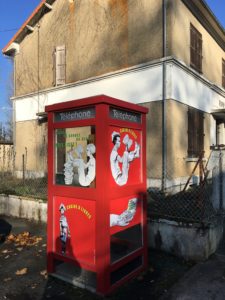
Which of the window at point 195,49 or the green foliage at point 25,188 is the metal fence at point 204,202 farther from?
the window at point 195,49

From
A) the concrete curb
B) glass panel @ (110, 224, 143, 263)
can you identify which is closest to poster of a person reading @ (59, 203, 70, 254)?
glass panel @ (110, 224, 143, 263)

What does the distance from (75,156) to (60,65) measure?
1009 centimetres

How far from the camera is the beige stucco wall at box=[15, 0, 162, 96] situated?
10711 millimetres

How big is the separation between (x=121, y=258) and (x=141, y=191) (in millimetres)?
1003

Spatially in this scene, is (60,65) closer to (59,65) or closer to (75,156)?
(59,65)

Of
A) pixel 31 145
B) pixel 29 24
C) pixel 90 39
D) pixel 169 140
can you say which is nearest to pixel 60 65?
pixel 90 39

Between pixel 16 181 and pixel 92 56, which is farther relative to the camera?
pixel 92 56

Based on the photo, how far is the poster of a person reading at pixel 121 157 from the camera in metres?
4.22

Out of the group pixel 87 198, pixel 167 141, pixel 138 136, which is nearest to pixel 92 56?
pixel 167 141

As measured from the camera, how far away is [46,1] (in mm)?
13859

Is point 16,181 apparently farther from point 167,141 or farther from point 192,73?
point 192,73

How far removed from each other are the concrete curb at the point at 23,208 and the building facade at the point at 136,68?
149 inches

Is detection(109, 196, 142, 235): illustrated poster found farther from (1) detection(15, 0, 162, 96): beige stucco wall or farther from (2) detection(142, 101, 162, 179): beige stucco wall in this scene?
(1) detection(15, 0, 162, 96): beige stucco wall

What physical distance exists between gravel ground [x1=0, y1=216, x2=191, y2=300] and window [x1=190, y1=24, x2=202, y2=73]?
8.38 m
